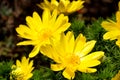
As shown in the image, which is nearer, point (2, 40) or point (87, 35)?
point (87, 35)

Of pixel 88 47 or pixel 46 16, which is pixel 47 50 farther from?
pixel 46 16

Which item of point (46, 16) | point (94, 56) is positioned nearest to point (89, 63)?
point (94, 56)

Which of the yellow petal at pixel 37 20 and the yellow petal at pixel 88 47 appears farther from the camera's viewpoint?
the yellow petal at pixel 37 20

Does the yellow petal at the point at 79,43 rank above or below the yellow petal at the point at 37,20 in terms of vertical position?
below

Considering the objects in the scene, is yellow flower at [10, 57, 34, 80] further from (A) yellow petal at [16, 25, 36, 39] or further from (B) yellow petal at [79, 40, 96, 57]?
(B) yellow petal at [79, 40, 96, 57]

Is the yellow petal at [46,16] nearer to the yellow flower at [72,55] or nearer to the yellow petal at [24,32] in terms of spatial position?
the yellow petal at [24,32]

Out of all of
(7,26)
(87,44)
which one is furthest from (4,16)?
(87,44)

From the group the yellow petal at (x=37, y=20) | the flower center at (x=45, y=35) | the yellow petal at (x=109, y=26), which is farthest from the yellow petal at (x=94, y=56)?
the yellow petal at (x=37, y=20)

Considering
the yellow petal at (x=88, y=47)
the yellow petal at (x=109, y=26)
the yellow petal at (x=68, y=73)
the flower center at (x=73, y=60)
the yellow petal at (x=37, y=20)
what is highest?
the yellow petal at (x=37, y=20)

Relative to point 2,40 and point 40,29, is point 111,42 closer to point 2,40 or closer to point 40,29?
point 40,29
